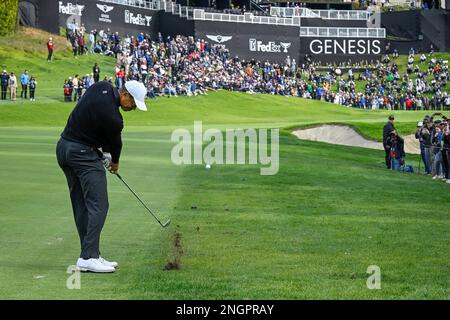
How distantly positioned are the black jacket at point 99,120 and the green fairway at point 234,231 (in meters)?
1.49

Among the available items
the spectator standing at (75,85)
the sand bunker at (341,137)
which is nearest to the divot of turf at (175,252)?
the sand bunker at (341,137)

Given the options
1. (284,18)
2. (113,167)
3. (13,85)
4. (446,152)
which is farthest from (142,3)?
(113,167)

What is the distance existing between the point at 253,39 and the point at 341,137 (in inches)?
1424

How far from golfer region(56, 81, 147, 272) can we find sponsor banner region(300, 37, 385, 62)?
281 ft

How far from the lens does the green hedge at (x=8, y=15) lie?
67.6m

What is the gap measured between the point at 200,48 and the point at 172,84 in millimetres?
9647

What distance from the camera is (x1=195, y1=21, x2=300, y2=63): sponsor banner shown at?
90000 millimetres

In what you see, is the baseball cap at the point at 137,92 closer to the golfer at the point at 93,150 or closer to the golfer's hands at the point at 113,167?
the golfer at the point at 93,150

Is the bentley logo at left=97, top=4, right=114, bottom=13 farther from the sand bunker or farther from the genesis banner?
the sand bunker

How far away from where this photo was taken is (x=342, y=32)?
325 feet

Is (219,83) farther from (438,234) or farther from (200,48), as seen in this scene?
(438,234)

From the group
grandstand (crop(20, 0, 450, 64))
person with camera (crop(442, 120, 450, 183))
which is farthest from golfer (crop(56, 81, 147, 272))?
grandstand (crop(20, 0, 450, 64))

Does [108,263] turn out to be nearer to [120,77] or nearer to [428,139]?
[428,139]
